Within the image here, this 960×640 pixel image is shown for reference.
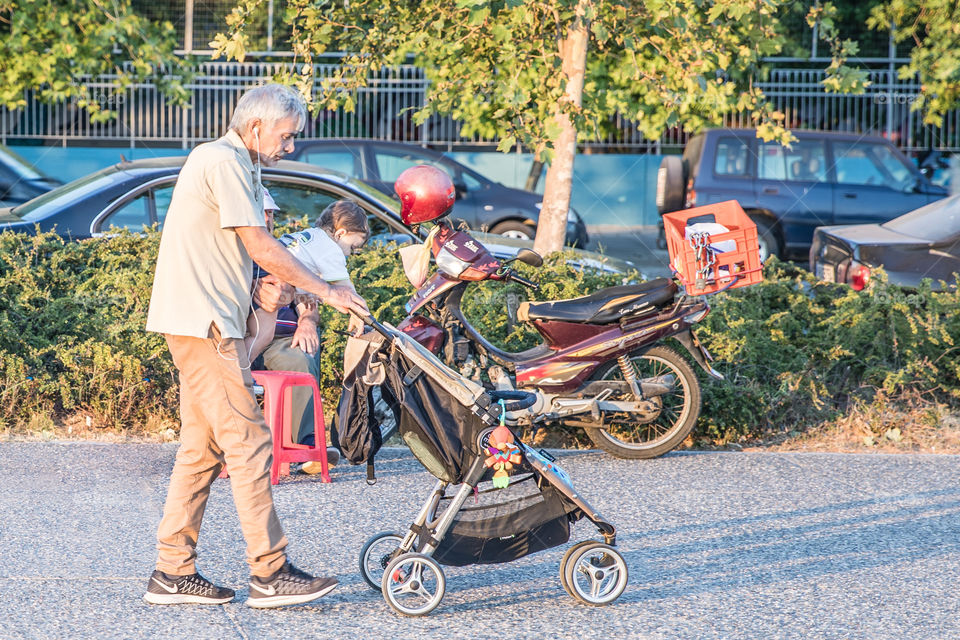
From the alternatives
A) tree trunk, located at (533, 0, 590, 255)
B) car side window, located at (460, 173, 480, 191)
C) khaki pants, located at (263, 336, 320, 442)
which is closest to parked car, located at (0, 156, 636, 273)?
tree trunk, located at (533, 0, 590, 255)

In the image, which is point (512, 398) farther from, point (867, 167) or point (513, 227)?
point (867, 167)

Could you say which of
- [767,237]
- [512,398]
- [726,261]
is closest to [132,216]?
[726,261]

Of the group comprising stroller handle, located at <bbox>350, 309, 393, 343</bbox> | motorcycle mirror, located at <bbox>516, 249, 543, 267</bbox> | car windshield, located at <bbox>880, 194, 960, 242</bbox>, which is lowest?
stroller handle, located at <bbox>350, 309, 393, 343</bbox>

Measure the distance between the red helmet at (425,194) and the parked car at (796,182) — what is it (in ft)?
32.9

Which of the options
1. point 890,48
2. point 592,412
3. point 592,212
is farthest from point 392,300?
point 890,48

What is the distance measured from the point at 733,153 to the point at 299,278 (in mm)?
12639

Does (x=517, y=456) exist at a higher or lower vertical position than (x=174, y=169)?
lower

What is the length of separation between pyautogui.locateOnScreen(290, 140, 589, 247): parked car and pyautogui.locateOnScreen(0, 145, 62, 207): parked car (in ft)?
10.4

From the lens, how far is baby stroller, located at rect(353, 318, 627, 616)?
4.28 metres

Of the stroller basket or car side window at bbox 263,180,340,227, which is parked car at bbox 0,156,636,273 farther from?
the stroller basket

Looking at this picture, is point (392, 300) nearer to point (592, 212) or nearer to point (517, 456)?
point (517, 456)

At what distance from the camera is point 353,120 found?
21.4 meters

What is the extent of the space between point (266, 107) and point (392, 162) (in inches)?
456

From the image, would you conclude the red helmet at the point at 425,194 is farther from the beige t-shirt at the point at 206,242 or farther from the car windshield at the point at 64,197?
the car windshield at the point at 64,197
